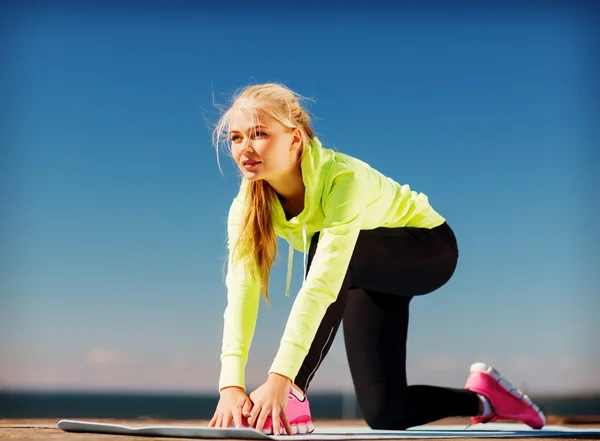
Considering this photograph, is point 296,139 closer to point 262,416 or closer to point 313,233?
point 313,233

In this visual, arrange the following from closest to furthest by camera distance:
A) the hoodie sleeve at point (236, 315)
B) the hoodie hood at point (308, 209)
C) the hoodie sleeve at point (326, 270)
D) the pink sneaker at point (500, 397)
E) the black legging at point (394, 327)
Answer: the hoodie sleeve at point (326, 270), the hoodie sleeve at point (236, 315), the hoodie hood at point (308, 209), the black legging at point (394, 327), the pink sneaker at point (500, 397)

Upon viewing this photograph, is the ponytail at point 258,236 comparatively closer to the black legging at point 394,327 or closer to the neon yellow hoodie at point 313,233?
the neon yellow hoodie at point 313,233

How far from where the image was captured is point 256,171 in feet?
7.75

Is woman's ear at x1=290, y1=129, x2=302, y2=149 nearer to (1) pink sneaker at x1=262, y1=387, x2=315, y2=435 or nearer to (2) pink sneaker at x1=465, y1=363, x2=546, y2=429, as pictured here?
(1) pink sneaker at x1=262, y1=387, x2=315, y2=435

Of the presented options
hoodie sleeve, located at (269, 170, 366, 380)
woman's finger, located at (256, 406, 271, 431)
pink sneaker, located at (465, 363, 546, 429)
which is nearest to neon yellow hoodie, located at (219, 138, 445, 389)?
hoodie sleeve, located at (269, 170, 366, 380)

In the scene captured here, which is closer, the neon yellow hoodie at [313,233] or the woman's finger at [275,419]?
the woman's finger at [275,419]

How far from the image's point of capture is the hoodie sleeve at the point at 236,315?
7.26 ft

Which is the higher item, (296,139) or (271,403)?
(296,139)

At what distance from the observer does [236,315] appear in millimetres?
2367

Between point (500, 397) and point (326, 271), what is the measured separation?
121cm

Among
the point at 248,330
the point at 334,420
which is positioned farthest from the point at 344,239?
the point at 334,420

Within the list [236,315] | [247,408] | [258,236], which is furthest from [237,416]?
[258,236]

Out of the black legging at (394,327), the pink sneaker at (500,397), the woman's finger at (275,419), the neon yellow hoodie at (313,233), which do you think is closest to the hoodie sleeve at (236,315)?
the neon yellow hoodie at (313,233)

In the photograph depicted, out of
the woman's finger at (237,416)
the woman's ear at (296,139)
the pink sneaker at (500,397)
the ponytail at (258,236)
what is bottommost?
the pink sneaker at (500,397)
